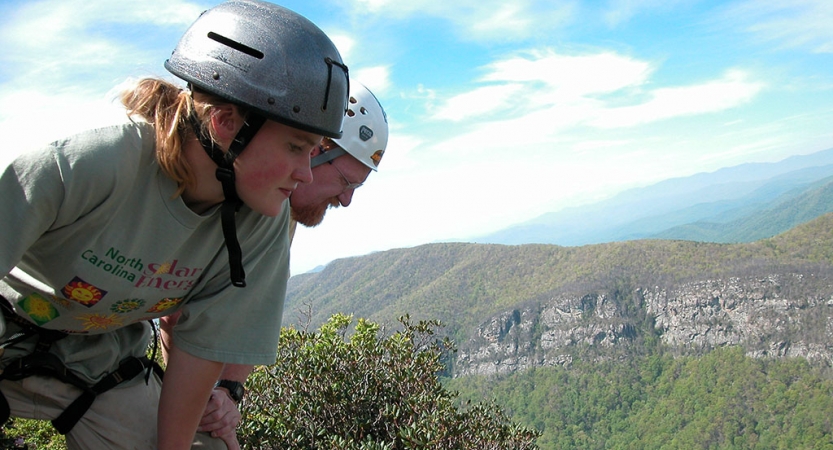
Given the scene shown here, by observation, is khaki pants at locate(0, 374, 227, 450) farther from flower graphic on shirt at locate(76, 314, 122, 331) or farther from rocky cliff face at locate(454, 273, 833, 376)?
rocky cliff face at locate(454, 273, 833, 376)

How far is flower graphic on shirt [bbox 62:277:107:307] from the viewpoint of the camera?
7.38ft

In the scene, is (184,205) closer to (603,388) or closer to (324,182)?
(324,182)

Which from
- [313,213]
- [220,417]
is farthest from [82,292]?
[313,213]

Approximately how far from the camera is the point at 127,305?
2482 mm

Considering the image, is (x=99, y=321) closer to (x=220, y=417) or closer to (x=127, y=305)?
(x=127, y=305)

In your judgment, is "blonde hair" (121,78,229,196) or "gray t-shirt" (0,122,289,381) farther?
"blonde hair" (121,78,229,196)

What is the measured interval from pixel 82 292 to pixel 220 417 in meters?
1.06

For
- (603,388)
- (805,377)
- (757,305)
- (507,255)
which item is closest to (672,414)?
(603,388)

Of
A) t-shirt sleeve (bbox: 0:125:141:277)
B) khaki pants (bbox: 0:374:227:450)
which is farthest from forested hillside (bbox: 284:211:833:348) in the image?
t-shirt sleeve (bbox: 0:125:141:277)

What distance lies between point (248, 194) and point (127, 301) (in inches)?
31.5

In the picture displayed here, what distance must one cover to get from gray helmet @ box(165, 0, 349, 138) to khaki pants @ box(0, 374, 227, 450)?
161 cm

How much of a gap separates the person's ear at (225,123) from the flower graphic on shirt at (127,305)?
35.4 inches

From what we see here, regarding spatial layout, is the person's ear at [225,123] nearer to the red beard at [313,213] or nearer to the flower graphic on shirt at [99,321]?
the flower graphic on shirt at [99,321]

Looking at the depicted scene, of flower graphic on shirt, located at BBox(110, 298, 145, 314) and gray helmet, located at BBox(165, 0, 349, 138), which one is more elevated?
gray helmet, located at BBox(165, 0, 349, 138)
